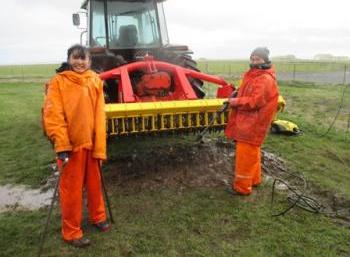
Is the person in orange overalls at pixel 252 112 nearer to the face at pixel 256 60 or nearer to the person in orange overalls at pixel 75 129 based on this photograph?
the face at pixel 256 60

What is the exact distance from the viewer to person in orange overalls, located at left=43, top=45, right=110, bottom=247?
404cm

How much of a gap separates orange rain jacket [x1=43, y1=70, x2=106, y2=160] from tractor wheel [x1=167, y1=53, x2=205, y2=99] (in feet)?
11.1

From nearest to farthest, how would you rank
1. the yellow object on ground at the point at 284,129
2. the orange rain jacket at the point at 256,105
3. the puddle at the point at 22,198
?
the orange rain jacket at the point at 256,105 → the puddle at the point at 22,198 → the yellow object on ground at the point at 284,129

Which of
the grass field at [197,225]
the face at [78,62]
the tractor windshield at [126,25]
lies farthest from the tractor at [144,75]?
the face at [78,62]

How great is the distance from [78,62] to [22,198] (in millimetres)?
2379

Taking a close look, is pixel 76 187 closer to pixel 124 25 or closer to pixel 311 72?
pixel 124 25

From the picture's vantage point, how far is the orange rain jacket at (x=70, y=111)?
403 cm

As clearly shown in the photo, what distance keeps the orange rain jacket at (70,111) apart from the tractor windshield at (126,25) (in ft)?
11.7

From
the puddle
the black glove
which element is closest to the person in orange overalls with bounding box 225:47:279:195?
the black glove

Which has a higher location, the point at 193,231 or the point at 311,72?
the point at 193,231

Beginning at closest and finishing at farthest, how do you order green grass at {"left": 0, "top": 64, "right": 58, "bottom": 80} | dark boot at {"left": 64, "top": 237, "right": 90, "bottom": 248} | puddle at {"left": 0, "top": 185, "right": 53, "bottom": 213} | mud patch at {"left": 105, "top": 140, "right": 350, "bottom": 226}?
1. dark boot at {"left": 64, "top": 237, "right": 90, "bottom": 248}
2. puddle at {"left": 0, "top": 185, "right": 53, "bottom": 213}
3. mud patch at {"left": 105, "top": 140, "right": 350, "bottom": 226}
4. green grass at {"left": 0, "top": 64, "right": 58, "bottom": 80}

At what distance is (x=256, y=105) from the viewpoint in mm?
5098

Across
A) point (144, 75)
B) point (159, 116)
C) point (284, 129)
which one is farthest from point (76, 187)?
point (284, 129)

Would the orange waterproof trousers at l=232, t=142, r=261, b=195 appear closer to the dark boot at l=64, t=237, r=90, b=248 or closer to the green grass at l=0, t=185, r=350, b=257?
the green grass at l=0, t=185, r=350, b=257
